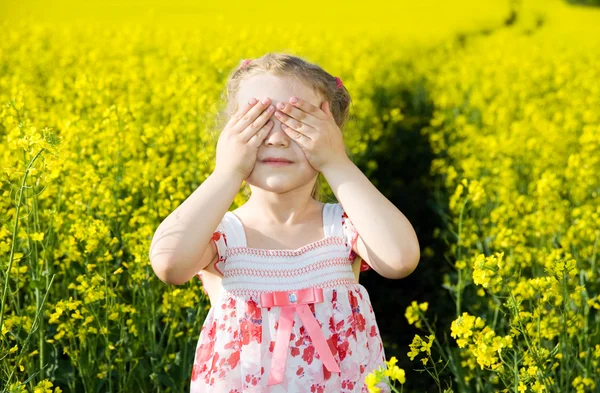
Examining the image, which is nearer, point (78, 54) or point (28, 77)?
point (28, 77)

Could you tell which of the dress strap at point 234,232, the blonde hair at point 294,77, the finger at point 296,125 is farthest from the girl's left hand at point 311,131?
the dress strap at point 234,232

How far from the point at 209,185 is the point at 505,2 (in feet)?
53.9

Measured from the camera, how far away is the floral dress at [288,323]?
2.10 metres

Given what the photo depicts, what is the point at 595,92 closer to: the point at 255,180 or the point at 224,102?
the point at 224,102

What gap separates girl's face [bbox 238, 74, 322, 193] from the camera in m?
2.11

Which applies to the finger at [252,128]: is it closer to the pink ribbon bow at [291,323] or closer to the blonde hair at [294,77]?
the blonde hair at [294,77]

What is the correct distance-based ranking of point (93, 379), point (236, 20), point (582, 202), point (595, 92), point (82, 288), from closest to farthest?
1. point (82, 288)
2. point (93, 379)
3. point (582, 202)
4. point (595, 92)
5. point (236, 20)

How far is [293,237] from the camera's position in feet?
7.32

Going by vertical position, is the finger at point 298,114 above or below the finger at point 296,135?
above

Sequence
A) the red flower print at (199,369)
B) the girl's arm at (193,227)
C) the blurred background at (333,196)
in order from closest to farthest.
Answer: the girl's arm at (193,227)
the red flower print at (199,369)
the blurred background at (333,196)

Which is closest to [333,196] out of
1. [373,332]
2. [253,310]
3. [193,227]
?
[373,332]

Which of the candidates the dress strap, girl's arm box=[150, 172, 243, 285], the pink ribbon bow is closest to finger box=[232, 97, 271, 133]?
girl's arm box=[150, 172, 243, 285]

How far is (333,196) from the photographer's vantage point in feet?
15.3

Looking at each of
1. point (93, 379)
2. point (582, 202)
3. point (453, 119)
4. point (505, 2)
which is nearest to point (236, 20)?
point (505, 2)
